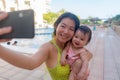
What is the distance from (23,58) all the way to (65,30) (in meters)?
0.36

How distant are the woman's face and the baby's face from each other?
11cm

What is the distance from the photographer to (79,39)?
1.45m

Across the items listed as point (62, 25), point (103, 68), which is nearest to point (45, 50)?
point (62, 25)

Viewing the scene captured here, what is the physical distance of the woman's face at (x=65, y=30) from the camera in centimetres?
126

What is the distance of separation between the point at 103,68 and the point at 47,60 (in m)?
3.07

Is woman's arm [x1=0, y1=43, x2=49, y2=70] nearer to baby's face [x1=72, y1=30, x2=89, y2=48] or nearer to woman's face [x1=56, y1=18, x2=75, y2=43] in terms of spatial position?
woman's face [x1=56, y1=18, x2=75, y2=43]

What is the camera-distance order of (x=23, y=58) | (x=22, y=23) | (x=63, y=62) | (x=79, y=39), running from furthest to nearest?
(x=79, y=39), (x=63, y=62), (x=23, y=58), (x=22, y=23)

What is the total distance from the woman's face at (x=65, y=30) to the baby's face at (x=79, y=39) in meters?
0.11

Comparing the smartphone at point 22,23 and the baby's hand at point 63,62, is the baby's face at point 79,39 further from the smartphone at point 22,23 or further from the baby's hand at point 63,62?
the smartphone at point 22,23

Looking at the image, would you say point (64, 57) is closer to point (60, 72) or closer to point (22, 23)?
point (60, 72)

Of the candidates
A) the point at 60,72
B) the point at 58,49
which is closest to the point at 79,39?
the point at 58,49

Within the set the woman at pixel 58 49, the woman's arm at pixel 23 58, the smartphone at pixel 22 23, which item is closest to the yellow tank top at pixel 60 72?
the woman at pixel 58 49

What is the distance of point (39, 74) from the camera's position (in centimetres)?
347

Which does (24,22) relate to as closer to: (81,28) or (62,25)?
(62,25)
